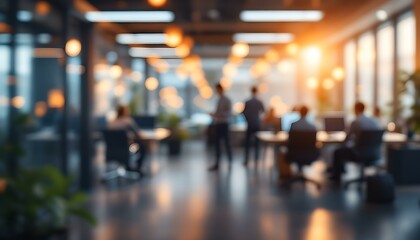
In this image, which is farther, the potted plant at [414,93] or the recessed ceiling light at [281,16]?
the recessed ceiling light at [281,16]

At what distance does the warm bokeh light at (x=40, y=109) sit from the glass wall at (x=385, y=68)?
8.26 metres

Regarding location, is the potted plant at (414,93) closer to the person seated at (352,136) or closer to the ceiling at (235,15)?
the person seated at (352,136)

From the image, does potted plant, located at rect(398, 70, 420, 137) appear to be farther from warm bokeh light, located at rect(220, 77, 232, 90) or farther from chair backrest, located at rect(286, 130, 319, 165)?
warm bokeh light, located at rect(220, 77, 232, 90)

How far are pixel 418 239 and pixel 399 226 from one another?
63 centimetres

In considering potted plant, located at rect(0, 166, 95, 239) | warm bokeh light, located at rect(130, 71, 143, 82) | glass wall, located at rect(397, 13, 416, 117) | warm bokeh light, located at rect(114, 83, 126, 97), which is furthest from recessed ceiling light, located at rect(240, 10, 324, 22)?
potted plant, located at rect(0, 166, 95, 239)

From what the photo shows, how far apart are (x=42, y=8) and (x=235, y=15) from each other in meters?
6.03

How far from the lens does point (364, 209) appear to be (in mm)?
7336

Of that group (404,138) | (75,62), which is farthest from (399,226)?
(75,62)

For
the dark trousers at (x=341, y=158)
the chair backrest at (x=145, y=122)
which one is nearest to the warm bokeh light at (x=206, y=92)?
the chair backrest at (x=145, y=122)

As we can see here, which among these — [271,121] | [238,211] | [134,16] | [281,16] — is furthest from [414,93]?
[134,16]

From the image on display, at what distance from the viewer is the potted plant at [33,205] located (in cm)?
454

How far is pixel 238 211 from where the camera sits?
7121 millimetres

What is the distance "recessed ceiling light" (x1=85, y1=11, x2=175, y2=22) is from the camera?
38.2 feet

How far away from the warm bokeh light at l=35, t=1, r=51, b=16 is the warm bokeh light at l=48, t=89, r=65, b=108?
3.45 feet
